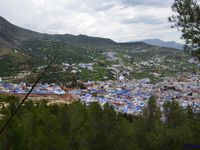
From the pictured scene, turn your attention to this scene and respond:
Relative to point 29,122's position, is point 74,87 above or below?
below

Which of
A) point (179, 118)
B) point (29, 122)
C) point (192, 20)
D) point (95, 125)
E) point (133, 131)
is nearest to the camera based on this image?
point (192, 20)

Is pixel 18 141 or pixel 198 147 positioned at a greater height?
pixel 198 147

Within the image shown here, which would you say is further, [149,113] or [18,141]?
[149,113]

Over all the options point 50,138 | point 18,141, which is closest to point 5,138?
point 18,141

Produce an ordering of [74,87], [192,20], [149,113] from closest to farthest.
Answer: [192,20], [149,113], [74,87]

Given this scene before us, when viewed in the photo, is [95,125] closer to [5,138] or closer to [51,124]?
[51,124]

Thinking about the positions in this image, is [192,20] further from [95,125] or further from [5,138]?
[5,138]

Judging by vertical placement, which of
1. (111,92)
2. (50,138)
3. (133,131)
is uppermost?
(50,138)

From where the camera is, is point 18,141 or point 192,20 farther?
point 18,141

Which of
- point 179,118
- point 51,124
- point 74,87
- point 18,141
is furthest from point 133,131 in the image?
point 74,87
